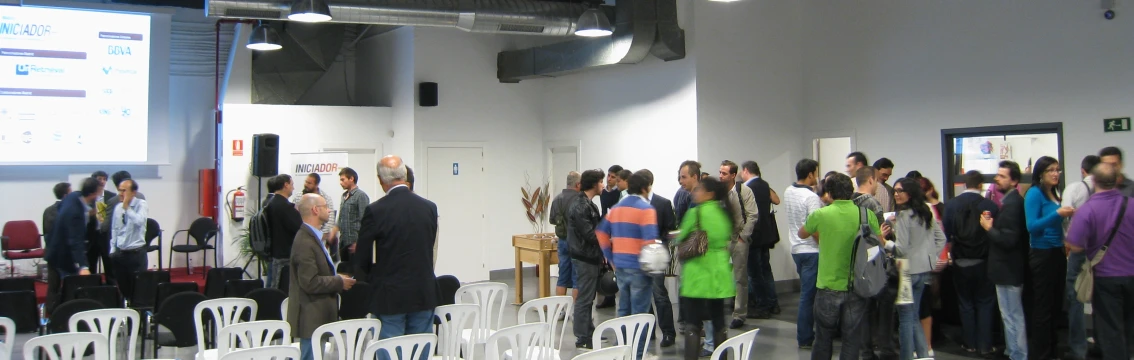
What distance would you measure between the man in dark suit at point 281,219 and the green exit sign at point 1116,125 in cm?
654

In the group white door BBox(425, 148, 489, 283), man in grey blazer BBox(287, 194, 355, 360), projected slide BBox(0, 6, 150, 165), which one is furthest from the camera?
white door BBox(425, 148, 489, 283)

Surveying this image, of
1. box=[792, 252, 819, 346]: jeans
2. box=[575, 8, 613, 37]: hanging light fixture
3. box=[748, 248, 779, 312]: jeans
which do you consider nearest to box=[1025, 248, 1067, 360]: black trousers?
box=[792, 252, 819, 346]: jeans

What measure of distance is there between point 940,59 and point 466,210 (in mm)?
5585

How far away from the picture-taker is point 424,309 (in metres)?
4.85

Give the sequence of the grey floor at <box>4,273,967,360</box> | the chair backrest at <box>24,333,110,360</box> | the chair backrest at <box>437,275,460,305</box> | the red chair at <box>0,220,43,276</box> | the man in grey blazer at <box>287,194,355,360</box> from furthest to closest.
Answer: the red chair at <box>0,220,43,276</box> < the grey floor at <box>4,273,967,360</box> < the chair backrest at <box>437,275,460,305</box> < the man in grey blazer at <box>287,194,355,360</box> < the chair backrest at <box>24,333,110,360</box>

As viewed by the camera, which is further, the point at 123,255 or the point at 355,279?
the point at 123,255

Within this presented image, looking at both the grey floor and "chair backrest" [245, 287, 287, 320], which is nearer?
"chair backrest" [245, 287, 287, 320]

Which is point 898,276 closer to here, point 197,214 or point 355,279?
point 355,279

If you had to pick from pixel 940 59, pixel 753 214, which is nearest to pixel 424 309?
pixel 753 214

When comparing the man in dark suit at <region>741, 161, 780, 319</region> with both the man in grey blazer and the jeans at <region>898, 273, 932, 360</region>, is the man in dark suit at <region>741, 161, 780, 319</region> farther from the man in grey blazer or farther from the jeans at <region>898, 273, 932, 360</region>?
the man in grey blazer

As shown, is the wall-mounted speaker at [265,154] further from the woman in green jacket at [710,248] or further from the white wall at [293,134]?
the woman in green jacket at [710,248]

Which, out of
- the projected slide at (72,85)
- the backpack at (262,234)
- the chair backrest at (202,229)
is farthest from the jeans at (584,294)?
the projected slide at (72,85)

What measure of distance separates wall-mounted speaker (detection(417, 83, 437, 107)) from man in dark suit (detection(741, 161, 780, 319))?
4006 millimetres

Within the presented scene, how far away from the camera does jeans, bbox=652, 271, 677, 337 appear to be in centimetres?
674
